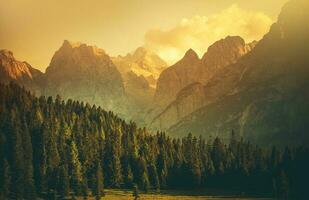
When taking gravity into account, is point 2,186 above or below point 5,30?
below

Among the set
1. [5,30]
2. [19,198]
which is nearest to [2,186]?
[19,198]

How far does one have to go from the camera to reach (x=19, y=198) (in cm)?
19975

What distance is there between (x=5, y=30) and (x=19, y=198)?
80.1 meters

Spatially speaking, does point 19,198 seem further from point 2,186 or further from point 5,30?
point 5,30

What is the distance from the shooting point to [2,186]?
196250 millimetres

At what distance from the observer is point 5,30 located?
445ft

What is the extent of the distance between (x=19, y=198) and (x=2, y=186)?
7245 millimetres

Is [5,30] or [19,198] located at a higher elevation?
[5,30]

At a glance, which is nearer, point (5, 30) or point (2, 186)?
point (5, 30)

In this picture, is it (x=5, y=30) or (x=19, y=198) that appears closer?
(x=5, y=30)

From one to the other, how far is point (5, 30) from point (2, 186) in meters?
75.6
